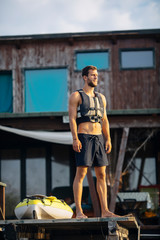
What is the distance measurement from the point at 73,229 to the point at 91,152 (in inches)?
85.8

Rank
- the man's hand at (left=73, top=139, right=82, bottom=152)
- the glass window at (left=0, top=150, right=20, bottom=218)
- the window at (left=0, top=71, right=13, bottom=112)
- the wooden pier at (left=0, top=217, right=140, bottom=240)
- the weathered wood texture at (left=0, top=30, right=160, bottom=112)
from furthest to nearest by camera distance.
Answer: the window at (left=0, top=71, right=13, bottom=112), the weathered wood texture at (left=0, top=30, right=160, bottom=112), the glass window at (left=0, top=150, right=20, bottom=218), the man's hand at (left=73, top=139, right=82, bottom=152), the wooden pier at (left=0, top=217, right=140, bottom=240)

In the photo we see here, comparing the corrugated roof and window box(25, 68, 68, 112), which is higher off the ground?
the corrugated roof

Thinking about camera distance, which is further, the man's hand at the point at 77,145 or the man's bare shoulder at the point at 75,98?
the man's bare shoulder at the point at 75,98

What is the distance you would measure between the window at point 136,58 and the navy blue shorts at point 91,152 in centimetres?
980

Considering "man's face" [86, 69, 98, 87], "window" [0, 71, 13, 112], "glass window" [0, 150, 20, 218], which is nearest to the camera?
"man's face" [86, 69, 98, 87]

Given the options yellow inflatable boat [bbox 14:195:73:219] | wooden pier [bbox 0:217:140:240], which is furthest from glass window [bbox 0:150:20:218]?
yellow inflatable boat [bbox 14:195:73:219]

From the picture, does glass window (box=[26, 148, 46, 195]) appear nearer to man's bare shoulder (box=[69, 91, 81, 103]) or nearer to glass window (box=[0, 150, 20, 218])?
glass window (box=[0, 150, 20, 218])

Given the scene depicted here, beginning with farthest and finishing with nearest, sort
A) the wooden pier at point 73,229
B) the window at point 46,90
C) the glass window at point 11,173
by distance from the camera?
the window at point 46,90, the glass window at point 11,173, the wooden pier at point 73,229

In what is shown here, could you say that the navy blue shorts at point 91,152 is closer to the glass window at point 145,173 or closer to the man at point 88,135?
the man at point 88,135

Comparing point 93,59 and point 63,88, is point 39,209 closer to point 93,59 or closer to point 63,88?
point 63,88

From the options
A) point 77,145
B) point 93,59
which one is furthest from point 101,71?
point 77,145

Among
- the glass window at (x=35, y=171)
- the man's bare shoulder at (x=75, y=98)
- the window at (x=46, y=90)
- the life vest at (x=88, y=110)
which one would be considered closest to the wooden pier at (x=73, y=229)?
the life vest at (x=88, y=110)

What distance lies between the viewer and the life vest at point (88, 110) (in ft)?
23.6

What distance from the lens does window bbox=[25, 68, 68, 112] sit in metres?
16.5
